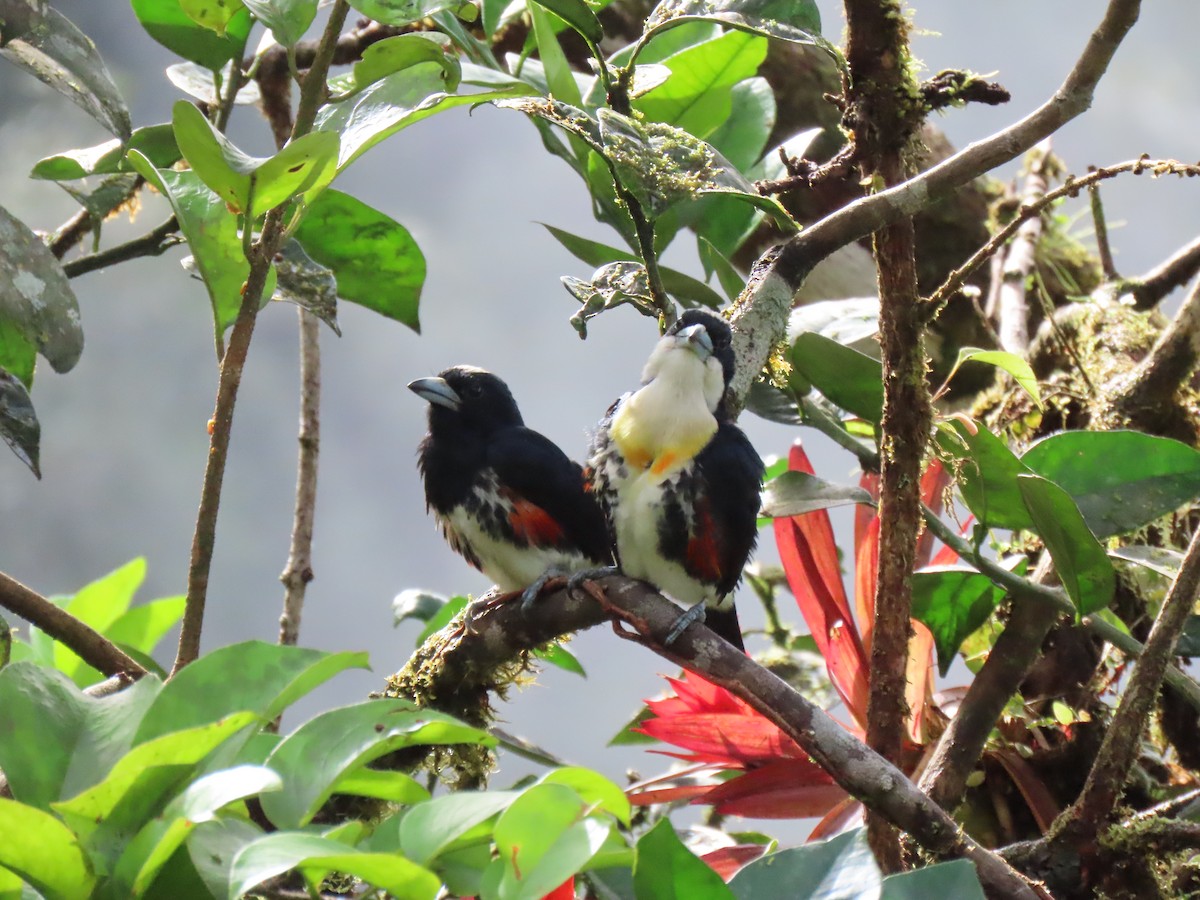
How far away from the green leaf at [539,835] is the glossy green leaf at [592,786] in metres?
0.02

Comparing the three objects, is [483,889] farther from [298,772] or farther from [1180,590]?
[1180,590]

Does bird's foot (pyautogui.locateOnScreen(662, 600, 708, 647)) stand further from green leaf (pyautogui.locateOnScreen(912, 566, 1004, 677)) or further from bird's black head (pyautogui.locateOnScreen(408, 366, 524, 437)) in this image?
bird's black head (pyautogui.locateOnScreen(408, 366, 524, 437))

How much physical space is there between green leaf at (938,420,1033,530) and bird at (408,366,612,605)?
0.68 metres

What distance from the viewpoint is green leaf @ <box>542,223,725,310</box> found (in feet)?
4.79

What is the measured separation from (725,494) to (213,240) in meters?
0.72

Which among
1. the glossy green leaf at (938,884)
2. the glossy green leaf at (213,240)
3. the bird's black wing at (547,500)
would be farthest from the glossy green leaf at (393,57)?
the bird's black wing at (547,500)

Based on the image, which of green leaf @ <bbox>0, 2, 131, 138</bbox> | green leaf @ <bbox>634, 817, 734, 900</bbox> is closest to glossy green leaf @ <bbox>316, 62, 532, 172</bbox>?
green leaf @ <bbox>0, 2, 131, 138</bbox>

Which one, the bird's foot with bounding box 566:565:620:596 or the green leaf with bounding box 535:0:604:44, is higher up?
the green leaf with bounding box 535:0:604:44

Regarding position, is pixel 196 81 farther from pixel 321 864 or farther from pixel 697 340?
pixel 321 864

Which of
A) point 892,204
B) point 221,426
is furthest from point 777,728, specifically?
point 221,426

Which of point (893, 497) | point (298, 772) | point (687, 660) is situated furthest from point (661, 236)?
point (298, 772)

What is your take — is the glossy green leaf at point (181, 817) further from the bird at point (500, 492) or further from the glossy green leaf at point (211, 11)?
the bird at point (500, 492)

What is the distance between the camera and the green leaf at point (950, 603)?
146 cm

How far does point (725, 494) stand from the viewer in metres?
1.49
